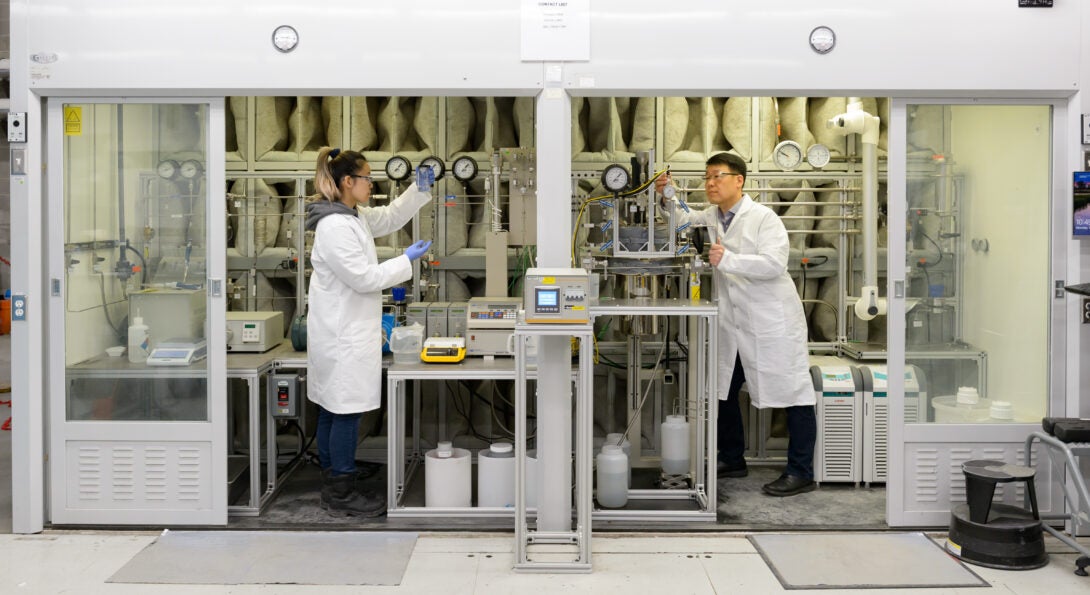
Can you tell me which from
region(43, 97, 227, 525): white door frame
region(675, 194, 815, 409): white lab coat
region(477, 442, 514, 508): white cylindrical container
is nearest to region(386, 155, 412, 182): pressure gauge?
region(43, 97, 227, 525): white door frame

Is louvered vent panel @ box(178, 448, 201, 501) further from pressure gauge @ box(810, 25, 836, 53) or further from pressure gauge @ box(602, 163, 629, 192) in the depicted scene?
pressure gauge @ box(810, 25, 836, 53)

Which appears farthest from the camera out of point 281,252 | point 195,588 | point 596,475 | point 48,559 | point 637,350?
point 281,252

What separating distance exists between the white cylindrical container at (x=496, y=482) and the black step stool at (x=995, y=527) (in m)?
1.67

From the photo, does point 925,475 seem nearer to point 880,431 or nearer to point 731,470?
point 880,431

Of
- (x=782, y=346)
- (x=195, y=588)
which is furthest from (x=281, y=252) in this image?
(x=782, y=346)

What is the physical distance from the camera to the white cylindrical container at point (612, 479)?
13.1 ft

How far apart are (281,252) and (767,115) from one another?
2618 millimetres

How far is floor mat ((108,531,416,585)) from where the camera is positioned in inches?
129

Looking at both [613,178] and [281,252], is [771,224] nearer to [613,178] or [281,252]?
[613,178]

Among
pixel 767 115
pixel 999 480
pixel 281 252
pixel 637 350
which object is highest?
pixel 767 115

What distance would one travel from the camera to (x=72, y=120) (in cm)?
373

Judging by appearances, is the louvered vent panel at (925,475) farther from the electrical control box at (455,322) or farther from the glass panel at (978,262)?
the electrical control box at (455,322)

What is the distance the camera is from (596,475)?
13.7 ft

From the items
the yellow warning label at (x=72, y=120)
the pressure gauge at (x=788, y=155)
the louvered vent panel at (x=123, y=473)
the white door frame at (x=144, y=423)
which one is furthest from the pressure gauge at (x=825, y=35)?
the louvered vent panel at (x=123, y=473)
